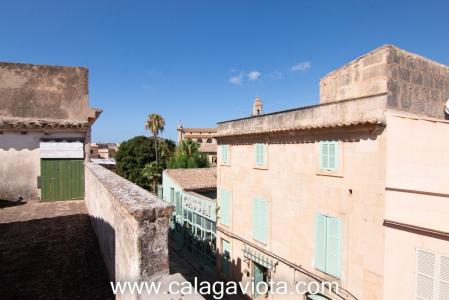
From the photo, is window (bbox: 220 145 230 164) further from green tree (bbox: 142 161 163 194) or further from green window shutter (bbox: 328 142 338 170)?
green tree (bbox: 142 161 163 194)

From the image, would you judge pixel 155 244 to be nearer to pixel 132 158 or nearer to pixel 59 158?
pixel 59 158

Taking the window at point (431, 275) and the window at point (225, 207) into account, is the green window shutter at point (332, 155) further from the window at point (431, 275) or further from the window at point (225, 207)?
the window at point (225, 207)

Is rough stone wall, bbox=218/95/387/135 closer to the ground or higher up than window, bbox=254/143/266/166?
higher up

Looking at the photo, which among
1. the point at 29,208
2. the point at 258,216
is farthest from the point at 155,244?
the point at 258,216

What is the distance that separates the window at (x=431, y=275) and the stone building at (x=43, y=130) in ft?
35.0

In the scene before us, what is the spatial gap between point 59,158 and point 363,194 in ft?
33.0

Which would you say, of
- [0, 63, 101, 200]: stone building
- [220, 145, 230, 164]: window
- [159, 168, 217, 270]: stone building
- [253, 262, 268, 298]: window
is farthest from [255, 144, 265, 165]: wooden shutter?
[0, 63, 101, 200]: stone building

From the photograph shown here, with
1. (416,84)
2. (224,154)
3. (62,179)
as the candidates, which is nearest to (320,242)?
(416,84)

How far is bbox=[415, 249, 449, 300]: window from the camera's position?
290 inches

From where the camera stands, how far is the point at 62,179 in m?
9.64

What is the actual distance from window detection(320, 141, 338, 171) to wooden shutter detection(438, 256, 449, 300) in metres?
3.83

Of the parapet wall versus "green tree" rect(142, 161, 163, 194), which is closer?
the parapet wall

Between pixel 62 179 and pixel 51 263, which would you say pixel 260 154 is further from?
pixel 51 263

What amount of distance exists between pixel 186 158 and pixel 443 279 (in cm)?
2993
